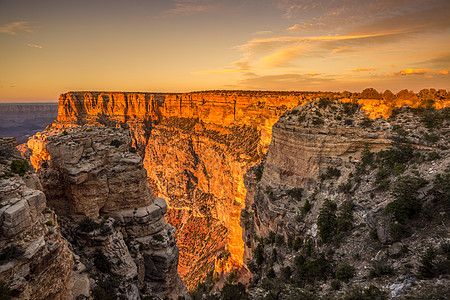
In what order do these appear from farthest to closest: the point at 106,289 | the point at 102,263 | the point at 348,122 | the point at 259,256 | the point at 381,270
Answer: the point at 259,256 → the point at 348,122 → the point at 102,263 → the point at 106,289 → the point at 381,270

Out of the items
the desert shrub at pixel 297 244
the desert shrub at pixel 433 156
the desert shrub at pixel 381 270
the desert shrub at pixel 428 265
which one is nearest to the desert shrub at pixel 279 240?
the desert shrub at pixel 297 244

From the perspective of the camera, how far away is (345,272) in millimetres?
14562

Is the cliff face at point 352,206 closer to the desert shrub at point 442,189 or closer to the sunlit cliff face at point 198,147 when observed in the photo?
the desert shrub at point 442,189

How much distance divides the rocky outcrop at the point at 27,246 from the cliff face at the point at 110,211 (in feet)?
12.1

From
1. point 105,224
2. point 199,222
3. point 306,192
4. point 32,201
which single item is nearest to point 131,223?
point 105,224

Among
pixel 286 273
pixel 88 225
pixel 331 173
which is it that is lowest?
pixel 286 273

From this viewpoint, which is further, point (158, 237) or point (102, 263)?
point (158, 237)

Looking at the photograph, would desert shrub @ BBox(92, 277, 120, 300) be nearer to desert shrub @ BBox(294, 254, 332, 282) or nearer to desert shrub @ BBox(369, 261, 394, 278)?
desert shrub @ BBox(294, 254, 332, 282)

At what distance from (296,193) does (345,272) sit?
480 inches

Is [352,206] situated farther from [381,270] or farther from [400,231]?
[381,270]

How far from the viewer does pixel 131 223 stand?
23.0 meters

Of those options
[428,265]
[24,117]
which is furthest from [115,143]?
[24,117]

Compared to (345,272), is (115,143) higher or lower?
higher

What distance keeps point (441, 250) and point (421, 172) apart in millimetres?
8038
